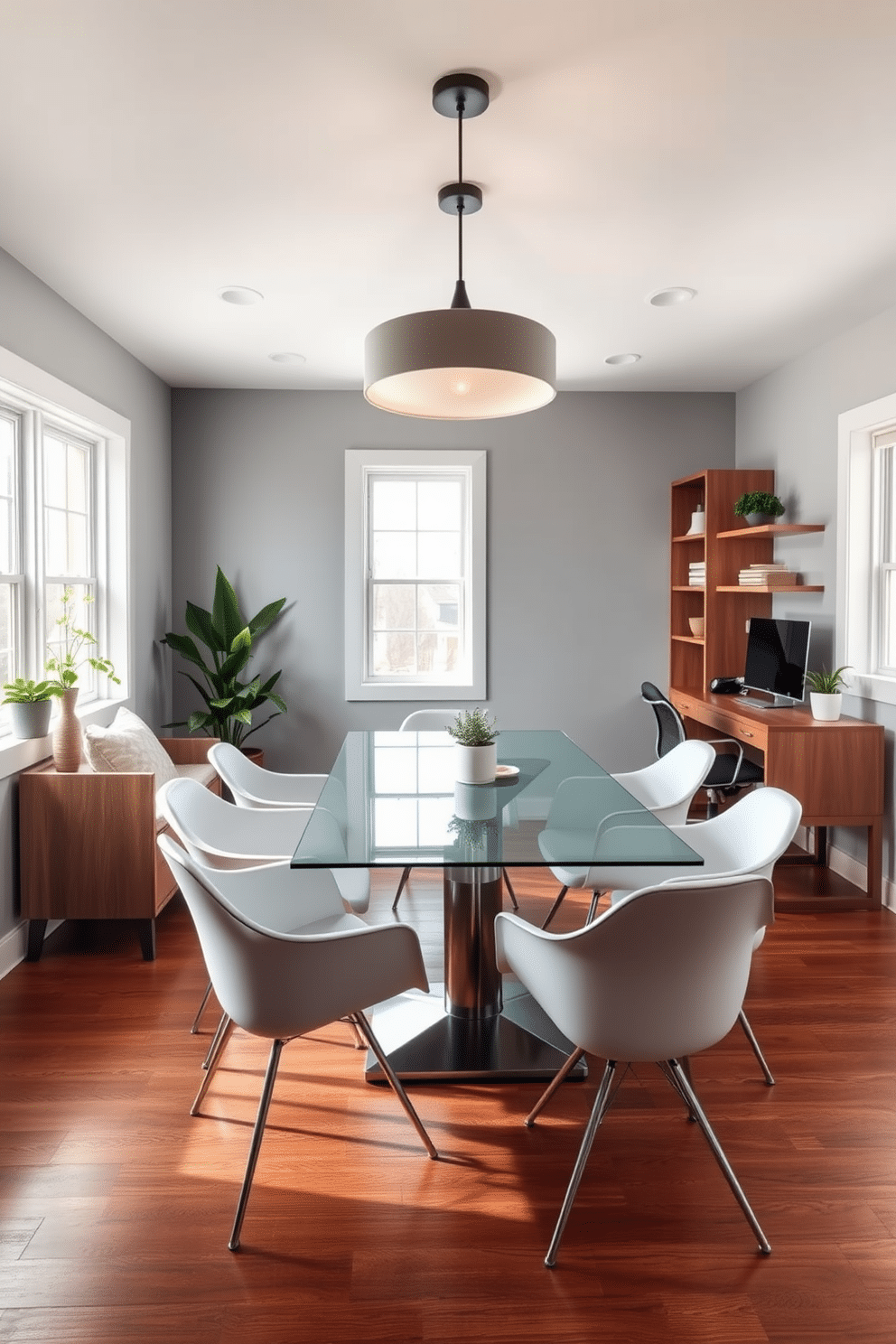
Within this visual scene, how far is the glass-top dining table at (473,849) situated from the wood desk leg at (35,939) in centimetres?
138

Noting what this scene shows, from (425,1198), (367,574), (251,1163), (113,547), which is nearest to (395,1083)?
(425,1198)

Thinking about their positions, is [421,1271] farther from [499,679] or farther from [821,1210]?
[499,679]

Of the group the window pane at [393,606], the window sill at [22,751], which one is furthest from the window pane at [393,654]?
the window sill at [22,751]

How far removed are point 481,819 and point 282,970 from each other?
671mm

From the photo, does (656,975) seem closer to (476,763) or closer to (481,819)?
(481,819)

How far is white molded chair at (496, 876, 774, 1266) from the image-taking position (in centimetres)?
178

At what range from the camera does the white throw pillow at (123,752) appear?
3762 millimetres

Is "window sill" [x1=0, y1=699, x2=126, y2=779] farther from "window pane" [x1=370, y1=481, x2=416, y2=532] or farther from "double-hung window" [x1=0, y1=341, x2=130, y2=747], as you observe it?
"window pane" [x1=370, y1=481, x2=416, y2=532]

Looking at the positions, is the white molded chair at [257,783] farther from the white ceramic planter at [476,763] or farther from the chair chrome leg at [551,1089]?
the chair chrome leg at [551,1089]

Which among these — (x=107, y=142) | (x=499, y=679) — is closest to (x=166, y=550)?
(x=499, y=679)

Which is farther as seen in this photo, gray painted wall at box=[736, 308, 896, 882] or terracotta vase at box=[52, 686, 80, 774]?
gray painted wall at box=[736, 308, 896, 882]

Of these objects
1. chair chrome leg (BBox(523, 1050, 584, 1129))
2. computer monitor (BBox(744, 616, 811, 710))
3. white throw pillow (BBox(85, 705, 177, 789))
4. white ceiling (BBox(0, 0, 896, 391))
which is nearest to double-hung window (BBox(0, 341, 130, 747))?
white throw pillow (BBox(85, 705, 177, 789))

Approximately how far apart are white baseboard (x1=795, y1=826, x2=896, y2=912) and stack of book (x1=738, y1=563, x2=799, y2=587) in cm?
130

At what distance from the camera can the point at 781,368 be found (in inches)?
205
